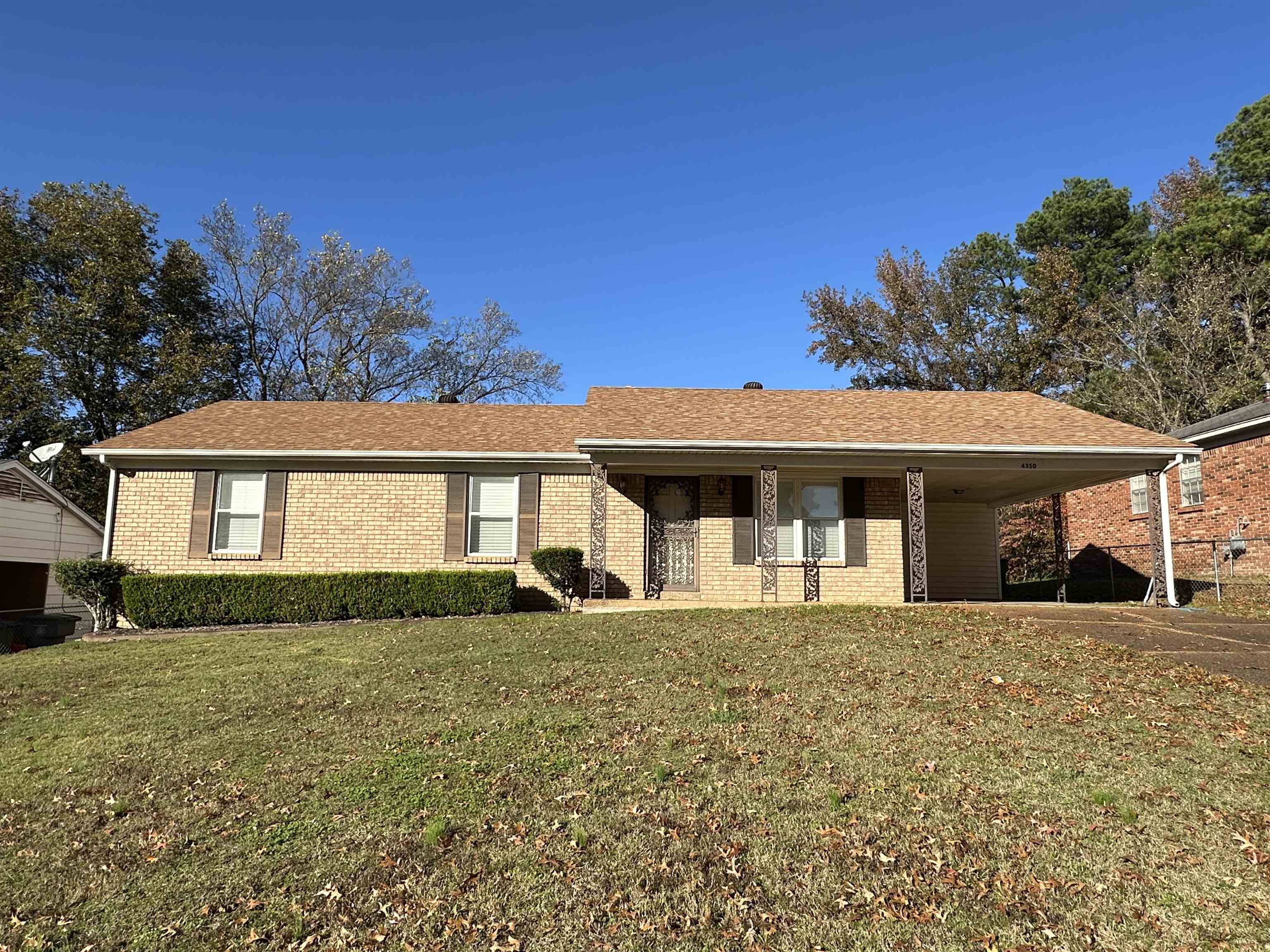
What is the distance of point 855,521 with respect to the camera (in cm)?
1434

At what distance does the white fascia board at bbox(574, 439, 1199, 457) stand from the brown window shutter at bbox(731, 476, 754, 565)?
1482 mm

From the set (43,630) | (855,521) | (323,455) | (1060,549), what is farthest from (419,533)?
(1060,549)

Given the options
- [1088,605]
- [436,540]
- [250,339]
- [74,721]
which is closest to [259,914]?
[74,721]

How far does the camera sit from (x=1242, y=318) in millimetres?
27484

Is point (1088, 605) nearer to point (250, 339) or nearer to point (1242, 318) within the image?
point (1242, 318)

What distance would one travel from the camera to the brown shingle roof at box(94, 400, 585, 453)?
1420 cm

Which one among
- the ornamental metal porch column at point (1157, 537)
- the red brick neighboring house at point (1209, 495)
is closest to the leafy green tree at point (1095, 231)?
the red brick neighboring house at point (1209, 495)

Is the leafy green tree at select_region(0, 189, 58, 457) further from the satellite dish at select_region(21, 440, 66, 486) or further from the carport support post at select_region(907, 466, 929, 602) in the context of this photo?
the carport support post at select_region(907, 466, 929, 602)

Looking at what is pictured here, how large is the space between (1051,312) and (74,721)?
33016 millimetres

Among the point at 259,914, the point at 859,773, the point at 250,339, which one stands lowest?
the point at 259,914

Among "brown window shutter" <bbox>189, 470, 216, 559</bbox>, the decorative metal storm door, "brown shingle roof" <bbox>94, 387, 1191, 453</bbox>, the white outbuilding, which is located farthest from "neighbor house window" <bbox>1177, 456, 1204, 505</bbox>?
the white outbuilding

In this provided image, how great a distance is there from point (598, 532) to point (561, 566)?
846 mm

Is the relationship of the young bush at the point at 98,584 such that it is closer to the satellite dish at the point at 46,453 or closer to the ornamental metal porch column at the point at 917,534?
the satellite dish at the point at 46,453

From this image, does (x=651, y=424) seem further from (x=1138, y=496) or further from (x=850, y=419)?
(x=1138, y=496)
